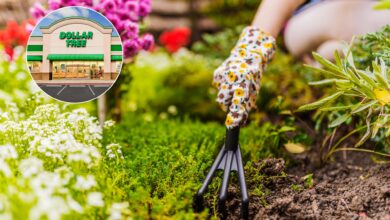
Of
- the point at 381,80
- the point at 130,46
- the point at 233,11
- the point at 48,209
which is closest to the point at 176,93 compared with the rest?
the point at 130,46

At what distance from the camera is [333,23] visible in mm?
2844

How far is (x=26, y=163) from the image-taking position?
4.80ft

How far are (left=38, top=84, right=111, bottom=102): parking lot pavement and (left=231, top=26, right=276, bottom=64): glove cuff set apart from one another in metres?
0.53

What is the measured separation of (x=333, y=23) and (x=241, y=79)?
45.1 inches

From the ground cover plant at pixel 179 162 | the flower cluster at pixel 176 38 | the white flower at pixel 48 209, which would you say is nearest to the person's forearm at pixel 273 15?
the ground cover plant at pixel 179 162

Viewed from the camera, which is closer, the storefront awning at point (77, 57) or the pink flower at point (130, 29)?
the storefront awning at point (77, 57)

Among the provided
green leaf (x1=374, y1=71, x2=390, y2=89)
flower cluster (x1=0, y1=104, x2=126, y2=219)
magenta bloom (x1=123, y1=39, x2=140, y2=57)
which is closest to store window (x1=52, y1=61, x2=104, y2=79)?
flower cluster (x1=0, y1=104, x2=126, y2=219)

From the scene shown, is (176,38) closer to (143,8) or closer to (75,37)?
(143,8)

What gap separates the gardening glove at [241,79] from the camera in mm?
1873

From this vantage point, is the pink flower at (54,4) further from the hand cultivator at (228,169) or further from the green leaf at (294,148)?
the green leaf at (294,148)

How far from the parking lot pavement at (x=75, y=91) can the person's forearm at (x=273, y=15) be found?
0.70 m

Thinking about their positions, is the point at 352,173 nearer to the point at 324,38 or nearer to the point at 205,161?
the point at 205,161

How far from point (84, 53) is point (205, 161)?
60 cm

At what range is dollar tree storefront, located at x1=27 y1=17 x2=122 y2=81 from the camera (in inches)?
77.4
